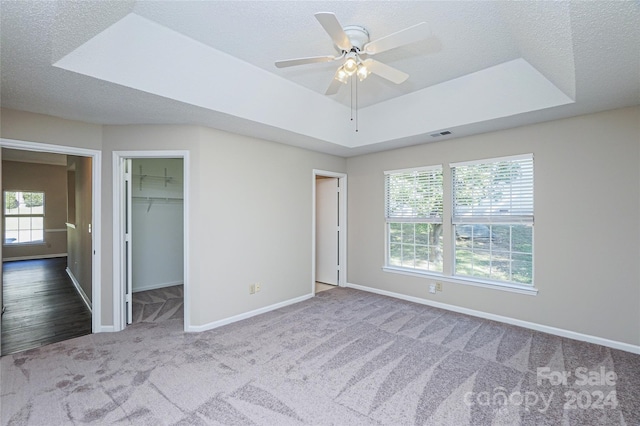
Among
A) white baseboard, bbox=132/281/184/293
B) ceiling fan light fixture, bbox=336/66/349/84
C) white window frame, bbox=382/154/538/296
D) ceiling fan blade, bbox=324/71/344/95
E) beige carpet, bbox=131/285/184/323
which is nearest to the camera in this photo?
ceiling fan light fixture, bbox=336/66/349/84

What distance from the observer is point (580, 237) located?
319 centimetres

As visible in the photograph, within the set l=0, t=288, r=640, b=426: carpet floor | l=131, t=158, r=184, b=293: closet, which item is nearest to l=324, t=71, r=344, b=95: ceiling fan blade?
l=0, t=288, r=640, b=426: carpet floor

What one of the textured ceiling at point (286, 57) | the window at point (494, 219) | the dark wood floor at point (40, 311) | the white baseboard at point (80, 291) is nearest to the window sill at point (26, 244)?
the dark wood floor at point (40, 311)

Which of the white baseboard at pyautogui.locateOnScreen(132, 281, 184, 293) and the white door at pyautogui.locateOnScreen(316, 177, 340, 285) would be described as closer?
the white baseboard at pyautogui.locateOnScreen(132, 281, 184, 293)

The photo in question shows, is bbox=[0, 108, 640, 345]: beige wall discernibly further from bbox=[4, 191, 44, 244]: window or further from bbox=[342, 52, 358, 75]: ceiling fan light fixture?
bbox=[4, 191, 44, 244]: window

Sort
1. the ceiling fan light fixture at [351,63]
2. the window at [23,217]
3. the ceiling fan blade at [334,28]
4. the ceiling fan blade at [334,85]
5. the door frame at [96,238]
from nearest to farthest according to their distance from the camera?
the ceiling fan blade at [334,28]
the ceiling fan light fixture at [351,63]
the ceiling fan blade at [334,85]
the door frame at [96,238]
the window at [23,217]

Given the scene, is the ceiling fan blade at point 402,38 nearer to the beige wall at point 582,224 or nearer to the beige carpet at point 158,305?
the beige wall at point 582,224

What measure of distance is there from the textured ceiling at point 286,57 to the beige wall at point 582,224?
0.88 feet

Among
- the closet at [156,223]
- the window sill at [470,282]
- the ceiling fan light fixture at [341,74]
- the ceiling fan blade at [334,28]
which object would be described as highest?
the ceiling fan blade at [334,28]

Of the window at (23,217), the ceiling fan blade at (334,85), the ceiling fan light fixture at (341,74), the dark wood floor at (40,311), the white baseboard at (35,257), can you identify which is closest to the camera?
the ceiling fan light fixture at (341,74)

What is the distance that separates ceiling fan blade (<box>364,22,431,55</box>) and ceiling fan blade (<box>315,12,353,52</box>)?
0.56ft

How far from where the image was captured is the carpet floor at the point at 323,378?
201cm

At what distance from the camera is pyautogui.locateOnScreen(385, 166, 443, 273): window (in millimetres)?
4395

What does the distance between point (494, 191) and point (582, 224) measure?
95 centimetres
